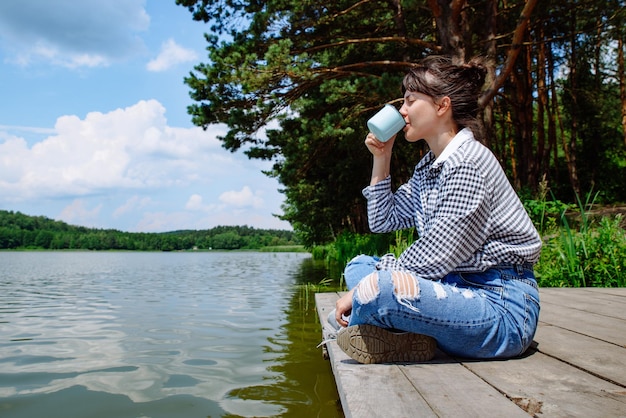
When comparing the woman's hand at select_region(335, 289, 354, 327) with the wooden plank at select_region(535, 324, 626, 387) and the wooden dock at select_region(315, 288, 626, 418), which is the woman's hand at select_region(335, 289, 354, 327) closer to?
the wooden dock at select_region(315, 288, 626, 418)

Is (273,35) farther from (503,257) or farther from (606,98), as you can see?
(606,98)

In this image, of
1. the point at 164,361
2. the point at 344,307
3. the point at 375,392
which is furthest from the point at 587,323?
the point at 164,361

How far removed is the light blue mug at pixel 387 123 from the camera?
2109 millimetres

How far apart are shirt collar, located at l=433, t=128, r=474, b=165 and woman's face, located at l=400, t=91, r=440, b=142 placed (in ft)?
0.34

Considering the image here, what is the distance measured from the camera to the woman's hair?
1.96m

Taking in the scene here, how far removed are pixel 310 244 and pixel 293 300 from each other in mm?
20425

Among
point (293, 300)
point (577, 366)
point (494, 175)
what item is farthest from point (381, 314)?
point (293, 300)

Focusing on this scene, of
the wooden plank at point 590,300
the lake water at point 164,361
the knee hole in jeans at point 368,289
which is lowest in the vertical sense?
the lake water at point 164,361

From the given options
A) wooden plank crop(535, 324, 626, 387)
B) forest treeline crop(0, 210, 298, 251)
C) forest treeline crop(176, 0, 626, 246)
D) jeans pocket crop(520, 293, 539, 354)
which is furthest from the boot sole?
forest treeline crop(0, 210, 298, 251)

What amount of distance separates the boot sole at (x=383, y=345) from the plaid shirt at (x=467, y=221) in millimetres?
236

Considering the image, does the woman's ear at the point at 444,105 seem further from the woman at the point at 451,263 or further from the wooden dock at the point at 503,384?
the wooden dock at the point at 503,384

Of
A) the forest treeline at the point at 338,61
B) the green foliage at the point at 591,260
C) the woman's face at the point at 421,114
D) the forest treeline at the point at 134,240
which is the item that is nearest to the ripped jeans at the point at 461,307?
the woman's face at the point at 421,114

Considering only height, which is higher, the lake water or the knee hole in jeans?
the knee hole in jeans

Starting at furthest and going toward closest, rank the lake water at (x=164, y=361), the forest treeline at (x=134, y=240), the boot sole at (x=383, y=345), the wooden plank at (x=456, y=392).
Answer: the forest treeline at (x=134, y=240), the lake water at (x=164, y=361), the boot sole at (x=383, y=345), the wooden plank at (x=456, y=392)
